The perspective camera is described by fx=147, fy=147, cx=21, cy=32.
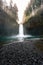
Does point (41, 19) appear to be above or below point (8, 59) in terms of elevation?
above

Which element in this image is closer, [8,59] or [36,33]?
[8,59]

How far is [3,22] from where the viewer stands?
4509 centimetres

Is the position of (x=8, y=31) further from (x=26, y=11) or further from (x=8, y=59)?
(x=8, y=59)

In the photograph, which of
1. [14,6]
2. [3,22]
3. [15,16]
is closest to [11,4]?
[14,6]

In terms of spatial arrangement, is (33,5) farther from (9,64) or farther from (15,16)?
(9,64)

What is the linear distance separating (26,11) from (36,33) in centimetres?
875

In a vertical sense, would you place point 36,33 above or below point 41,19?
below

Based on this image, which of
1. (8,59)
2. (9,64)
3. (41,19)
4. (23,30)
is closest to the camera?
(9,64)

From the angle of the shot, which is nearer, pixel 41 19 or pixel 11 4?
pixel 41 19

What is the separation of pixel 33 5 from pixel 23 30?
9068 millimetres

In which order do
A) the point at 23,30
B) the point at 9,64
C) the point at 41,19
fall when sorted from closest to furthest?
the point at 9,64 → the point at 41,19 → the point at 23,30

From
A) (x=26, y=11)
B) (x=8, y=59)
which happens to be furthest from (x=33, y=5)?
(x=8, y=59)

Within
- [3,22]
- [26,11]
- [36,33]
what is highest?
[26,11]

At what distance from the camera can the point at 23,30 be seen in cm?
4853
